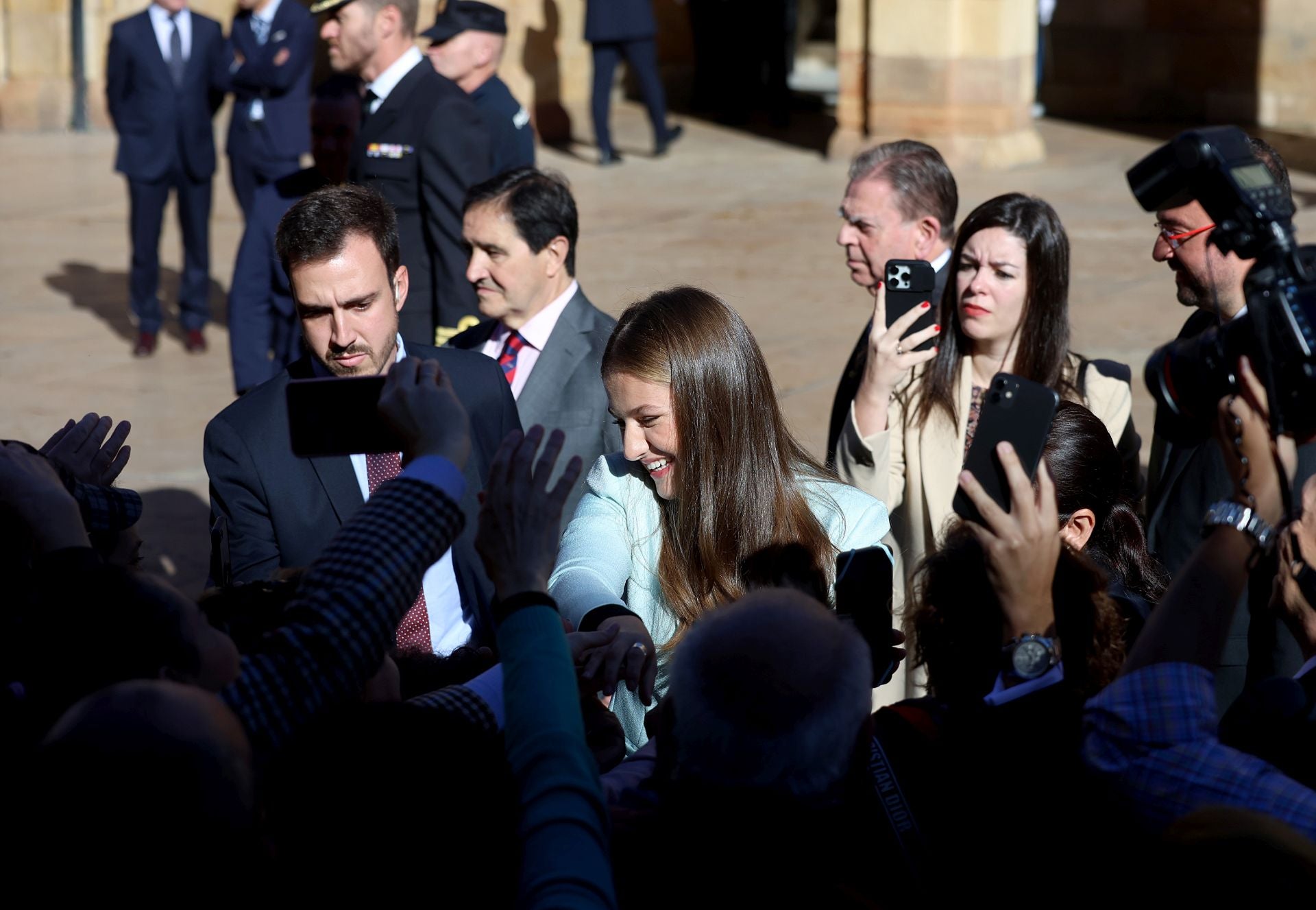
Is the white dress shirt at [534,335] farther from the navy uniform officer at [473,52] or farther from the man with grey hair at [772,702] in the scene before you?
the navy uniform officer at [473,52]

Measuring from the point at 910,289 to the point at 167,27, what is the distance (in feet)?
22.3

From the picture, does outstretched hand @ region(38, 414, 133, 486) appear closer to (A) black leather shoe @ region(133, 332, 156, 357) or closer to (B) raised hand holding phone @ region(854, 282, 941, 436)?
(B) raised hand holding phone @ region(854, 282, 941, 436)

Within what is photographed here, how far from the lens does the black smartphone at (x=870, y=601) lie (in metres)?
2.70

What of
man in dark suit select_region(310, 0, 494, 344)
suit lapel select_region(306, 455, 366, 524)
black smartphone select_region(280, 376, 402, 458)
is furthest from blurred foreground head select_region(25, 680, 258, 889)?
man in dark suit select_region(310, 0, 494, 344)

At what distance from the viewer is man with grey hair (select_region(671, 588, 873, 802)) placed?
1862 millimetres

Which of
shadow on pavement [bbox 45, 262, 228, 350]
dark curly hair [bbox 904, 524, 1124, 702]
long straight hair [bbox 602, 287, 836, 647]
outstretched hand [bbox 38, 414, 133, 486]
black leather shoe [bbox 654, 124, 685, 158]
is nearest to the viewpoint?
dark curly hair [bbox 904, 524, 1124, 702]

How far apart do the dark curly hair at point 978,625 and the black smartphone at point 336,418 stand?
3.00ft

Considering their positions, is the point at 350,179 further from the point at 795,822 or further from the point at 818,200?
the point at 818,200

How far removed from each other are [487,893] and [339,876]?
20 cm

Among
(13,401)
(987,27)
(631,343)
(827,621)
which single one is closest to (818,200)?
(987,27)

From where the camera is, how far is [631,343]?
294 centimetres

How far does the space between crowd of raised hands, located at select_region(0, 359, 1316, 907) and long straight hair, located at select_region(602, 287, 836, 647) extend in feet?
2.31

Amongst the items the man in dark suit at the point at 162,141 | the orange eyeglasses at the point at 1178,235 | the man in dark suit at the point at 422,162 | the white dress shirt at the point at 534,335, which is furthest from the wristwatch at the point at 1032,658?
the man in dark suit at the point at 162,141

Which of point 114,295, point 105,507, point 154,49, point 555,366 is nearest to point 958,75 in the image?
point 154,49
